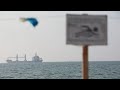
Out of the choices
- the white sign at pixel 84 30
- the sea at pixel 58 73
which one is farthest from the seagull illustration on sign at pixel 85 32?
the sea at pixel 58 73

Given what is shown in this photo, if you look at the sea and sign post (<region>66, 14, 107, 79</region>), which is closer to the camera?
sign post (<region>66, 14, 107, 79</region>)

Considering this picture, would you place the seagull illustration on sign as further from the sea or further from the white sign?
the sea

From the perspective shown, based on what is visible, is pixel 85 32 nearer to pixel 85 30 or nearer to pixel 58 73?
pixel 85 30

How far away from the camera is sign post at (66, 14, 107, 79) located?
461cm

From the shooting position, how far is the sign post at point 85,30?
461 cm

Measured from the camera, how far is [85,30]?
4637mm

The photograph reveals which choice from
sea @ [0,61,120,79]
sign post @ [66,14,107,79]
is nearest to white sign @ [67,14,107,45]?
sign post @ [66,14,107,79]

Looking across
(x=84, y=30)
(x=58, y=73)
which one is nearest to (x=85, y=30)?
(x=84, y=30)

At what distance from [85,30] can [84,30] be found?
0.04 feet
